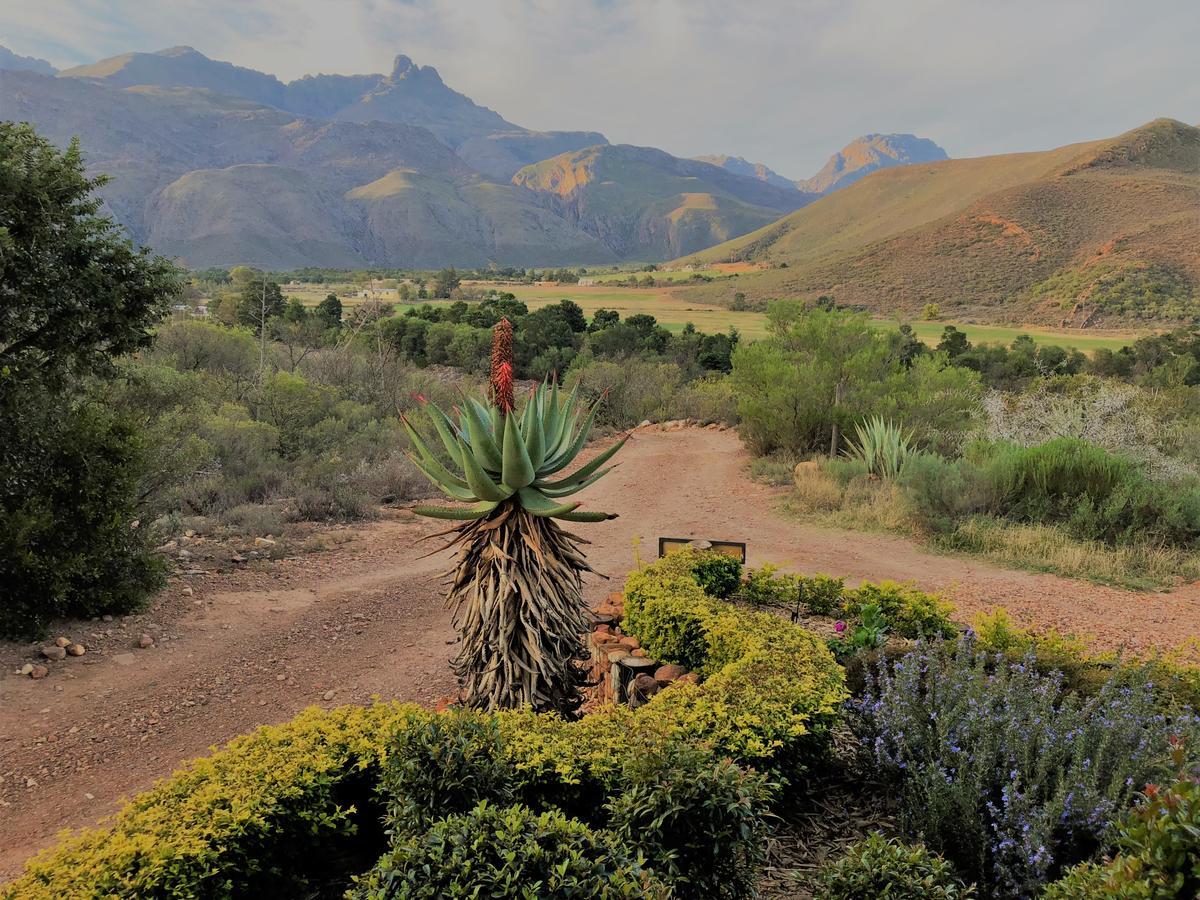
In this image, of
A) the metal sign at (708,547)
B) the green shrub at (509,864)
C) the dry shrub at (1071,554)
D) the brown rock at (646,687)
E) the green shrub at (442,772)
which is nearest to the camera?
the green shrub at (509,864)

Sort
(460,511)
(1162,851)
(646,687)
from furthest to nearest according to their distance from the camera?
(646,687) < (460,511) < (1162,851)

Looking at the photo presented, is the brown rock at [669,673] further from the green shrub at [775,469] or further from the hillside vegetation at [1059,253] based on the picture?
the hillside vegetation at [1059,253]

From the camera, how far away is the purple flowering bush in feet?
9.29

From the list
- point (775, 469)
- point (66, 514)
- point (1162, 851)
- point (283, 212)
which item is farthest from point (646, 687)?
point (283, 212)

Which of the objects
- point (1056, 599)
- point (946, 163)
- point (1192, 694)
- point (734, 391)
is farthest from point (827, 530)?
point (946, 163)

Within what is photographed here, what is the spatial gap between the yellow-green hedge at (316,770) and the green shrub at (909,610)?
1792mm

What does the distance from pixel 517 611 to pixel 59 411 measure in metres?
5.37

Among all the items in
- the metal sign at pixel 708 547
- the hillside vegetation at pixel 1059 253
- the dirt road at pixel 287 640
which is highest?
the hillside vegetation at pixel 1059 253

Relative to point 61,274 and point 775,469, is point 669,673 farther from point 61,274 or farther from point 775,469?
point 775,469

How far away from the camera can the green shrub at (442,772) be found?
276cm

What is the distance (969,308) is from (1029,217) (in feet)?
44.5

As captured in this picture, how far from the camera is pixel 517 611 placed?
12.6ft

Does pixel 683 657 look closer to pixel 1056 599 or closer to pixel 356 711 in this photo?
pixel 356 711

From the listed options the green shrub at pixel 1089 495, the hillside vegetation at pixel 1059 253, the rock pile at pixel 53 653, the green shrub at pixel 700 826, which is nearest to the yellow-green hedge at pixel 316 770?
the green shrub at pixel 700 826
